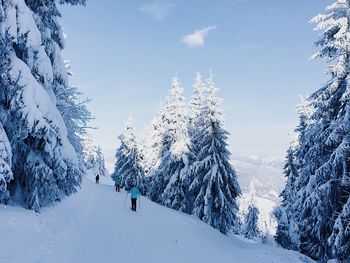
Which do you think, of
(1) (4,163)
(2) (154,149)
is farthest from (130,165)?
(1) (4,163)

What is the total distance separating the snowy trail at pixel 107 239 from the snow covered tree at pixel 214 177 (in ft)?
20.9

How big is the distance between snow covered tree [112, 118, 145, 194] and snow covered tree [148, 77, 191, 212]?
944 cm

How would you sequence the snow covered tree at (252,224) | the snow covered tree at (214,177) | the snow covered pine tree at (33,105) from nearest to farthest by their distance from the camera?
the snow covered pine tree at (33,105)
the snow covered tree at (214,177)
the snow covered tree at (252,224)

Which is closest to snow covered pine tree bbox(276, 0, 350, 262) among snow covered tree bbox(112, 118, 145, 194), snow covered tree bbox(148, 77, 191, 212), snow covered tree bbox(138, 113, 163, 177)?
snow covered tree bbox(148, 77, 191, 212)

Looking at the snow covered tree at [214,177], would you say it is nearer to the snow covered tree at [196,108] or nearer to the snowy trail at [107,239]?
the snow covered tree at [196,108]

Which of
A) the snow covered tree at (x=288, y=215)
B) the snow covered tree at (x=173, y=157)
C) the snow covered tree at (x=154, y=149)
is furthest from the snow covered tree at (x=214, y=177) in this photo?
the snow covered tree at (x=154, y=149)

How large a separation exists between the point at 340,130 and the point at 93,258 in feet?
36.2

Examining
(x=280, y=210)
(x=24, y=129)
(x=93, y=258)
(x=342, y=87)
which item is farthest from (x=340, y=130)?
(x=280, y=210)

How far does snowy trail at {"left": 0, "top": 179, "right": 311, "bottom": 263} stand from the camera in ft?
33.9

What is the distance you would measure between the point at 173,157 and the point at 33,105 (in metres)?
24.3

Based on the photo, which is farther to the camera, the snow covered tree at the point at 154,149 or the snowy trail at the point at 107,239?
the snow covered tree at the point at 154,149

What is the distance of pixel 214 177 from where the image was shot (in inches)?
1171

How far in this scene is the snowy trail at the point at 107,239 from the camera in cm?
1034

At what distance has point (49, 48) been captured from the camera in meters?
14.9
